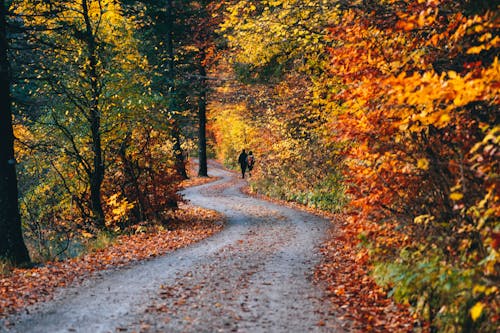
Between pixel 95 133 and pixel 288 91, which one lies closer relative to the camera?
pixel 95 133

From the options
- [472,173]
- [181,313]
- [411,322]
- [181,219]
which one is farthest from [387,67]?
→ [181,219]

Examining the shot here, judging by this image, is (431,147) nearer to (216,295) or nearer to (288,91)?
(216,295)

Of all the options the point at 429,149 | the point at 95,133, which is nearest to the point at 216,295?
the point at 429,149

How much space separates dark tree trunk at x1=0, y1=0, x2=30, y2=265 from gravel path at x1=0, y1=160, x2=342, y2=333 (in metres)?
2.98

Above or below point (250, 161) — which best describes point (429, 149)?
above

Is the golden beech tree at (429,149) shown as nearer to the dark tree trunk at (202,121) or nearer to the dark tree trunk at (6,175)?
the dark tree trunk at (6,175)

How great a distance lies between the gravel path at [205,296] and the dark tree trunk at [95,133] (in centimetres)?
459

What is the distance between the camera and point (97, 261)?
37.5 feet

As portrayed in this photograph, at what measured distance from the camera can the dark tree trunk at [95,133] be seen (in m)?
15.2

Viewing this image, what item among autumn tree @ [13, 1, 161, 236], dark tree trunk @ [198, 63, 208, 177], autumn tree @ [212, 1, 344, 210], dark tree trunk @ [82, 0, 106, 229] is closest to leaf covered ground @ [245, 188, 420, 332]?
autumn tree @ [212, 1, 344, 210]

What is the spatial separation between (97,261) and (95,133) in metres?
5.54

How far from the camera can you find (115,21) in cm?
1652

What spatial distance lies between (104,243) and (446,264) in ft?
33.3

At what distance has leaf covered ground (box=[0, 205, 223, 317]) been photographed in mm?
8609
